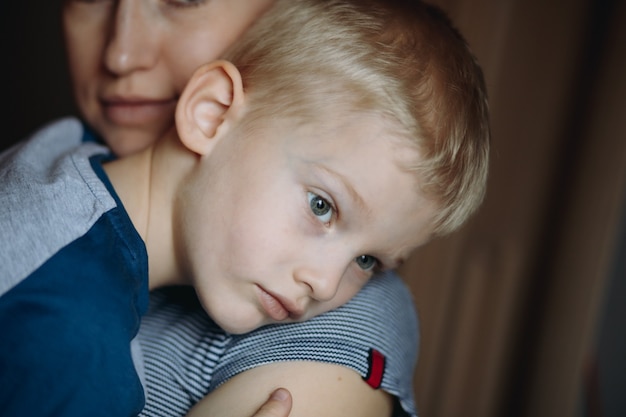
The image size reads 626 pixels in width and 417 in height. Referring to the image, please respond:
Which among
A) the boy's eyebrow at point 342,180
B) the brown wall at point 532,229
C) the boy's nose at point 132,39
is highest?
the boy's nose at point 132,39

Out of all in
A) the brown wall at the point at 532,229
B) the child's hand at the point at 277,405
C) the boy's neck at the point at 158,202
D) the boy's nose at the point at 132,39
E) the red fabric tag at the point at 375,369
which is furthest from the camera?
the brown wall at the point at 532,229

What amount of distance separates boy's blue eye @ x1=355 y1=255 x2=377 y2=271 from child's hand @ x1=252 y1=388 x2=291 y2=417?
260 millimetres

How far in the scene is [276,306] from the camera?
963 mm

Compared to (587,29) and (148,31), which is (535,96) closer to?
(587,29)

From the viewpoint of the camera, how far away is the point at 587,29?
5.98 ft

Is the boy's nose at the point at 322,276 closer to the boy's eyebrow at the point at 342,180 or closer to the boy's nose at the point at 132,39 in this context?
the boy's eyebrow at the point at 342,180

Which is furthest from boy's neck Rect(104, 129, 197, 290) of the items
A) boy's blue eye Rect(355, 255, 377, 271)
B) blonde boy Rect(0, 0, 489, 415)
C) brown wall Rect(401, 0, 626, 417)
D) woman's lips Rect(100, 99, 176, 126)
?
brown wall Rect(401, 0, 626, 417)

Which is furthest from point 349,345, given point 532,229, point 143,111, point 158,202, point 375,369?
point 532,229

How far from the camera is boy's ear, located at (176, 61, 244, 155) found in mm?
1007

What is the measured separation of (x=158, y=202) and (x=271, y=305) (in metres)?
0.24

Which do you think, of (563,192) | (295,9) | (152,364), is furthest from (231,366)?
(563,192)

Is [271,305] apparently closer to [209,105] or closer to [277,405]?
[277,405]

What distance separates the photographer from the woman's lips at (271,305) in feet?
3.13

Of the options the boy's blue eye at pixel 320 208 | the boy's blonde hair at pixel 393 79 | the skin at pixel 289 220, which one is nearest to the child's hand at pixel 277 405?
the skin at pixel 289 220
